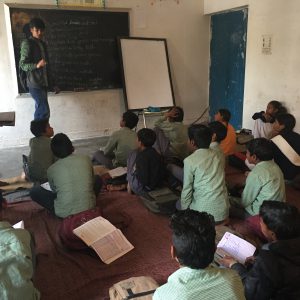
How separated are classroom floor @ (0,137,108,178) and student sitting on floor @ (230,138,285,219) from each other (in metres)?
2.30

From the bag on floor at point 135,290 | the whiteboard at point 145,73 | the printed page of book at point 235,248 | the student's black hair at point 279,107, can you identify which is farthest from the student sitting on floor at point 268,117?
the bag on floor at point 135,290

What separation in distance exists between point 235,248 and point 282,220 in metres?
0.56

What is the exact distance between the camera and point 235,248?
201 centimetres

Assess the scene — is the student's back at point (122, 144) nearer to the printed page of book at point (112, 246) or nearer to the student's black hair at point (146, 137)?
the student's black hair at point (146, 137)

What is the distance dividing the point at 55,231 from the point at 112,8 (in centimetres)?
341

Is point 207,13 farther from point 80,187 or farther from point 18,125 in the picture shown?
point 80,187

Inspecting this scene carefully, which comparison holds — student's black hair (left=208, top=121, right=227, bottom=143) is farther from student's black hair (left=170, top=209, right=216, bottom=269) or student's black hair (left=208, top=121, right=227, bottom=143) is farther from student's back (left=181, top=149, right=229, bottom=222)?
student's black hair (left=170, top=209, right=216, bottom=269)

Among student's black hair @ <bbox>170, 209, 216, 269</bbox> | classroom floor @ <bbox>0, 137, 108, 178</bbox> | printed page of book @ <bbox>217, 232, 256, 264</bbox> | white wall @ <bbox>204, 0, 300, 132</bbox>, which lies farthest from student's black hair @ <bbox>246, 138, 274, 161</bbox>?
classroom floor @ <bbox>0, 137, 108, 178</bbox>

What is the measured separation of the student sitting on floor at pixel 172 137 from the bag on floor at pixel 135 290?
180cm

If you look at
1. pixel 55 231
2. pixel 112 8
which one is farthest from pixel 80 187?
pixel 112 8

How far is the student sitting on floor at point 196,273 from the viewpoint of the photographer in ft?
3.50

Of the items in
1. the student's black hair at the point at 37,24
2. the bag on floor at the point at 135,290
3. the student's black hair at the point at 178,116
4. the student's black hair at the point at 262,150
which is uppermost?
the student's black hair at the point at 37,24

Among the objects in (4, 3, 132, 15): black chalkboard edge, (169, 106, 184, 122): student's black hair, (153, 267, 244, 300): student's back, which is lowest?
(153, 267, 244, 300): student's back

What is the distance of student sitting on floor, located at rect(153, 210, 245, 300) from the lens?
1.07m
